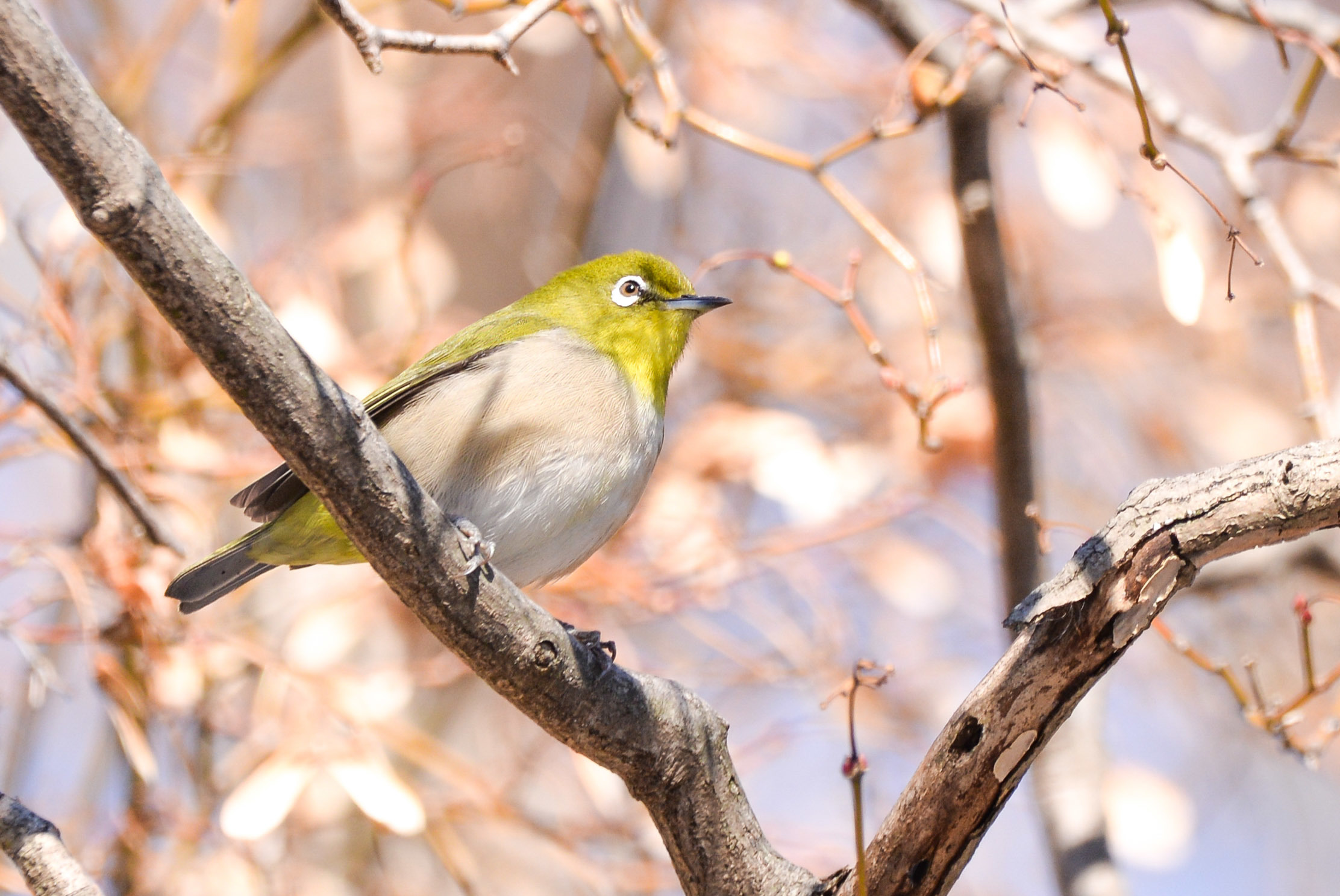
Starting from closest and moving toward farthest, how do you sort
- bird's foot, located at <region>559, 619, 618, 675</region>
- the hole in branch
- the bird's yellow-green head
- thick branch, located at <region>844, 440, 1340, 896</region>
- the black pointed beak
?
thick branch, located at <region>844, 440, 1340, 896</region> → the hole in branch → bird's foot, located at <region>559, 619, 618, 675</region> → the bird's yellow-green head → the black pointed beak

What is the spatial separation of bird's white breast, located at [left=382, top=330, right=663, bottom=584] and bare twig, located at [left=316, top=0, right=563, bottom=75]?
1124 millimetres

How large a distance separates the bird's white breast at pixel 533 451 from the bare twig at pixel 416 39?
1124 millimetres

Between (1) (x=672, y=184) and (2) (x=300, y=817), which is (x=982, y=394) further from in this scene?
(2) (x=300, y=817)

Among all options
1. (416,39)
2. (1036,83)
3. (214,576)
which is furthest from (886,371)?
(214,576)

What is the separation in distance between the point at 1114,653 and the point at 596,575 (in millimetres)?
2868

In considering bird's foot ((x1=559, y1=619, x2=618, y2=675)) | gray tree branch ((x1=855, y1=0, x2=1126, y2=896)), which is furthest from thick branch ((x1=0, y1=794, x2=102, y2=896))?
gray tree branch ((x1=855, y1=0, x2=1126, y2=896))

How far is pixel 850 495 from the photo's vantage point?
475 centimetres

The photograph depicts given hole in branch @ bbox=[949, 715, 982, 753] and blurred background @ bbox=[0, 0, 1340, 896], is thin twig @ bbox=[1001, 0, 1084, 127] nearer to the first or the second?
blurred background @ bbox=[0, 0, 1340, 896]

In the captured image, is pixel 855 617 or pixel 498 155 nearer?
pixel 498 155

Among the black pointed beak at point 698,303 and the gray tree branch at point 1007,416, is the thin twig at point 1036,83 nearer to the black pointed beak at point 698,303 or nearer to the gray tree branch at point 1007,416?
the gray tree branch at point 1007,416

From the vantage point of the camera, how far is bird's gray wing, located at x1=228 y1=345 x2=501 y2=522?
309 centimetres

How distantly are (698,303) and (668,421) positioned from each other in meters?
2.16

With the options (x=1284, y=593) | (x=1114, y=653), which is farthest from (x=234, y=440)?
(x=1284, y=593)

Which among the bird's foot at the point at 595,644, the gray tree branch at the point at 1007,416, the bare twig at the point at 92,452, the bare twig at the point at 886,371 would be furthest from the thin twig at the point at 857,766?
the bare twig at the point at 92,452
